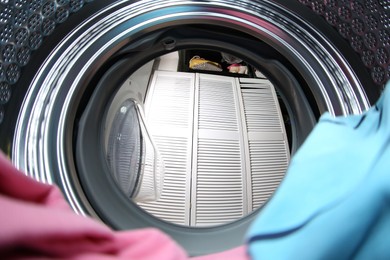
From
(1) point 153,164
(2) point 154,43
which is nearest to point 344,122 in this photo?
(2) point 154,43

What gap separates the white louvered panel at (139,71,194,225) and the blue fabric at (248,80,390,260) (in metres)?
0.94

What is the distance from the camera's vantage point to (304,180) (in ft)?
1.25

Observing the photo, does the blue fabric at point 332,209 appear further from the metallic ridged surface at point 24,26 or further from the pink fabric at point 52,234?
the metallic ridged surface at point 24,26

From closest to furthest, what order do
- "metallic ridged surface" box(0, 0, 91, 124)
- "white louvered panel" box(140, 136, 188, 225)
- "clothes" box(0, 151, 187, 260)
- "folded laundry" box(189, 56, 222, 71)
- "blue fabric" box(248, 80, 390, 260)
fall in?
"clothes" box(0, 151, 187, 260), "blue fabric" box(248, 80, 390, 260), "metallic ridged surface" box(0, 0, 91, 124), "white louvered panel" box(140, 136, 188, 225), "folded laundry" box(189, 56, 222, 71)

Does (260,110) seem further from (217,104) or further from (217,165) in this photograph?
(217,165)

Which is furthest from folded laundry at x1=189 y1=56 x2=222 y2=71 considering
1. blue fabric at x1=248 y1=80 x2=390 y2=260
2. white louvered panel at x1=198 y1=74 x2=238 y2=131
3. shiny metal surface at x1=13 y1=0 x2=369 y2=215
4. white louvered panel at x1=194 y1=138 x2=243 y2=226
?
blue fabric at x1=248 y1=80 x2=390 y2=260

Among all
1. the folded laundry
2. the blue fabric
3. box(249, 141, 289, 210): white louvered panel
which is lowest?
the blue fabric

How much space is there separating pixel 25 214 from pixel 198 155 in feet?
3.74

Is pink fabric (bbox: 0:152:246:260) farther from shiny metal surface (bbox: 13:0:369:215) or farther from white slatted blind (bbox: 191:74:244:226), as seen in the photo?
white slatted blind (bbox: 191:74:244:226)

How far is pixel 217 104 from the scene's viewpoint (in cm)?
152

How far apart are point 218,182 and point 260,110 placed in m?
0.38

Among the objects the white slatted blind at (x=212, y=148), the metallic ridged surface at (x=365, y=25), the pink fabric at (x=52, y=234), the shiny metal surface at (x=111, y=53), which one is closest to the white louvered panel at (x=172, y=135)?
the white slatted blind at (x=212, y=148)

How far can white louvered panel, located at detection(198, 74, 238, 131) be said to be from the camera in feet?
4.76

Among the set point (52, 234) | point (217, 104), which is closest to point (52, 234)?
point (52, 234)
